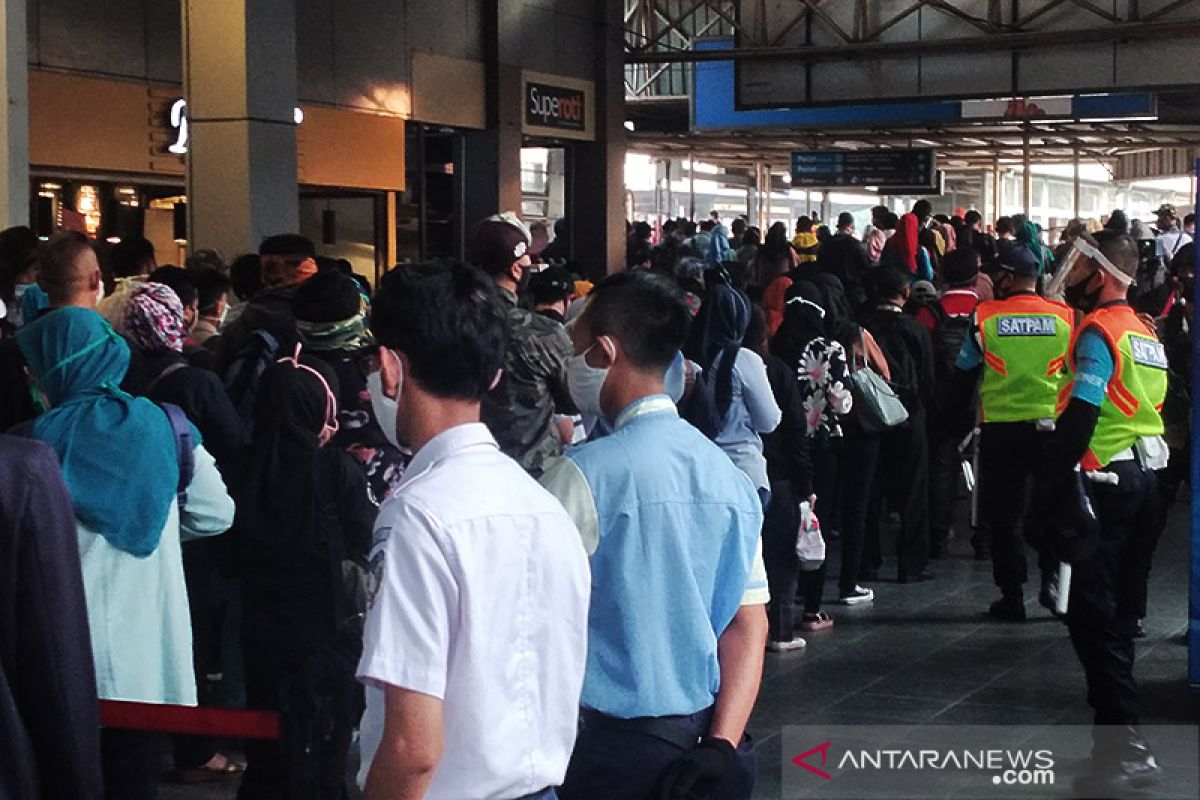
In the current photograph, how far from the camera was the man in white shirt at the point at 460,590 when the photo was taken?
2385mm

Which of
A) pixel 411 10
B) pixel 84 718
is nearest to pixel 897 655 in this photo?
pixel 84 718

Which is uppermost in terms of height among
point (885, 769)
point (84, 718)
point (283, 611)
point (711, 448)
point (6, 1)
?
point (6, 1)

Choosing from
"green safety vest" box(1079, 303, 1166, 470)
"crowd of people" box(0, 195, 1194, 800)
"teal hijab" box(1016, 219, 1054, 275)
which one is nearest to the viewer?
"crowd of people" box(0, 195, 1194, 800)

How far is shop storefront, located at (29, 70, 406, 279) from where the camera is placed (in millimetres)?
11852

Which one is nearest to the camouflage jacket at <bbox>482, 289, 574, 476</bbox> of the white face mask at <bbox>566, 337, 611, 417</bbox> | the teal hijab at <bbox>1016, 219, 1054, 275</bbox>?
the white face mask at <bbox>566, 337, 611, 417</bbox>

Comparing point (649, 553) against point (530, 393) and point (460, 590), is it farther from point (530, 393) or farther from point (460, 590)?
point (530, 393)

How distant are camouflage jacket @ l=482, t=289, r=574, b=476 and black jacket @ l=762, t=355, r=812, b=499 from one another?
3129 mm

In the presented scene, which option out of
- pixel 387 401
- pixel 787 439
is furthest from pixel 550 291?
pixel 387 401

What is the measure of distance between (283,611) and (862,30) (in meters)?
16.0

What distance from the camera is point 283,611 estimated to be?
5.29 metres

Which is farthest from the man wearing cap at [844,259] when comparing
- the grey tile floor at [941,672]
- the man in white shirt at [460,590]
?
the man in white shirt at [460,590]

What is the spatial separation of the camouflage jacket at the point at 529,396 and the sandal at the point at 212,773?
2055 millimetres

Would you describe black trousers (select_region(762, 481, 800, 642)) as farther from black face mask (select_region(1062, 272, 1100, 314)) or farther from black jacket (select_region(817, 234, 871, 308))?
black jacket (select_region(817, 234, 871, 308))

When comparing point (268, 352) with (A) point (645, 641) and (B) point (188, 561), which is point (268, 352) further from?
(A) point (645, 641)
